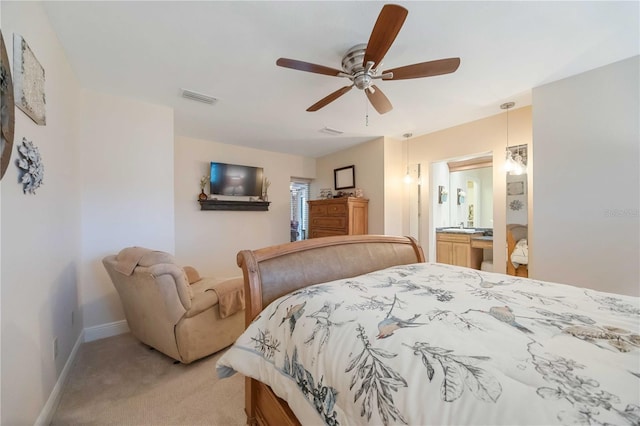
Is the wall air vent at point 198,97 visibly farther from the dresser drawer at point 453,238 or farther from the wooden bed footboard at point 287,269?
the dresser drawer at point 453,238

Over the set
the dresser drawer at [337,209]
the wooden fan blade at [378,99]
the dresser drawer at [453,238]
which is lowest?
the dresser drawer at [453,238]

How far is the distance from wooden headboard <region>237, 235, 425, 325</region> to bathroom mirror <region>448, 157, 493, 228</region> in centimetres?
357

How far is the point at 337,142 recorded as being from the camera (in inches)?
173

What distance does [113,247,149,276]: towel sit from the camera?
191cm

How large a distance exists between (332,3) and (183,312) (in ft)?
7.79

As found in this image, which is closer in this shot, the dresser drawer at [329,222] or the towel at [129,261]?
the towel at [129,261]

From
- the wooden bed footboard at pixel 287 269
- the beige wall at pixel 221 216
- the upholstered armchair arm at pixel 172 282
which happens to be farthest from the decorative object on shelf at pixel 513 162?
the upholstered armchair arm at pixel 172 282

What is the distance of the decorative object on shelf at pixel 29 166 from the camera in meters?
1.26

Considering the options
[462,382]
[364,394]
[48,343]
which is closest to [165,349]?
[48,343]

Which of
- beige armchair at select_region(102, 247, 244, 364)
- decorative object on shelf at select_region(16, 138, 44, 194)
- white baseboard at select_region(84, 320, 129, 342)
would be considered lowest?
white baseboard at select_region(84, 320, 129, 342)

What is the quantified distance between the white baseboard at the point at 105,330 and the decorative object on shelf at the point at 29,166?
1.82 m

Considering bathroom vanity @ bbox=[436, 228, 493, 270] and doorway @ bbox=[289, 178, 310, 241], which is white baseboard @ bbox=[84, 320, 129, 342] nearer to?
doorway @ bbox=[289, 178, 310, 241]

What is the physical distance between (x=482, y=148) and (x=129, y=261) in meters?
4.16

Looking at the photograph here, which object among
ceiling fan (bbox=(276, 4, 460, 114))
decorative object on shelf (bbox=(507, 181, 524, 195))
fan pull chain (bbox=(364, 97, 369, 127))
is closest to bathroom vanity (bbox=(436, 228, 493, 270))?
decorative object on shelf (bbox=(507, 181, 524, 195))
